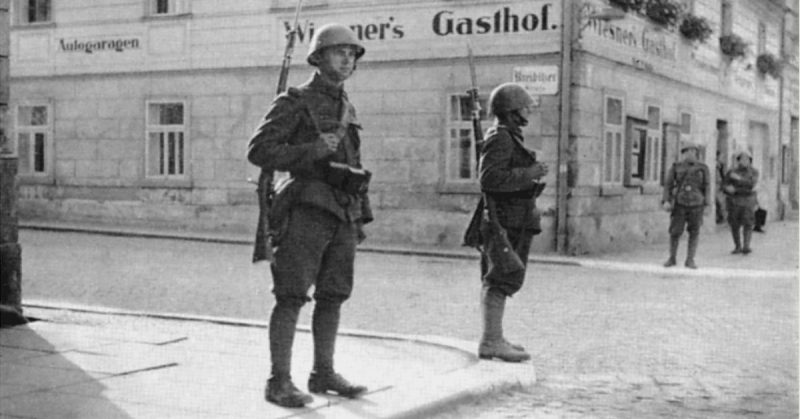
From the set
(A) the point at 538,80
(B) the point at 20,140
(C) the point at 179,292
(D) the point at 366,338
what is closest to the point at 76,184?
(B) the point at 20,140

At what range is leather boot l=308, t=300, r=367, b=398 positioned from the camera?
21.8 ft

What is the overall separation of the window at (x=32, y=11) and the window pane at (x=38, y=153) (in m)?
2.48

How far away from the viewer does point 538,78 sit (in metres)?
20.2

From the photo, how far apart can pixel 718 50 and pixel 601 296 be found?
16.3 meters

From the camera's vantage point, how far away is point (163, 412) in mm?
5992

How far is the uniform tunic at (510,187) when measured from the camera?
26.6ft

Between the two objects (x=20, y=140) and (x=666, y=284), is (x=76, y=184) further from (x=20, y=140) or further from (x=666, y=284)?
(x=666, y=284)

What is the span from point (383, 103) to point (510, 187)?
13.5 meters

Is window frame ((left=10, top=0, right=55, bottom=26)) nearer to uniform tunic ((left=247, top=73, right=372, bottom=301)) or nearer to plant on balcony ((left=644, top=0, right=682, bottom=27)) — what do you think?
plant on balcony ((left=644, top=0, right=682, bottom=27))

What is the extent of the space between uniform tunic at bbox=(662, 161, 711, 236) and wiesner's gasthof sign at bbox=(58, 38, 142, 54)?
11388 millimetres

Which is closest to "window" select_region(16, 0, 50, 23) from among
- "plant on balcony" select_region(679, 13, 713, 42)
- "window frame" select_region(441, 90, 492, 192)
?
"window frame" select_region(441, 90, 492, 192)

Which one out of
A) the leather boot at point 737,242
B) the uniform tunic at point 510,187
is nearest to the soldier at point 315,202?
the uniform tunic at point 510,187

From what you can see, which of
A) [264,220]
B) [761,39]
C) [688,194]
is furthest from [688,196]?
[761,39]

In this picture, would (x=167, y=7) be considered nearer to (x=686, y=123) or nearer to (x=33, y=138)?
(x=33, y=138)
